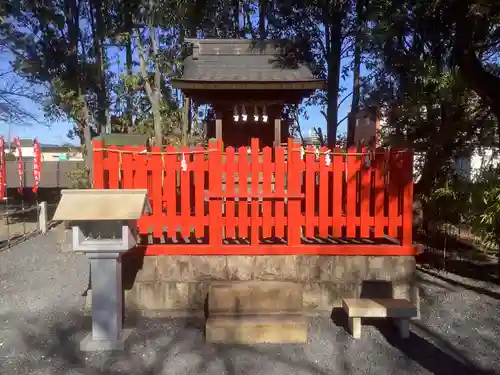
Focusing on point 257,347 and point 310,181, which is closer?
point 257,347

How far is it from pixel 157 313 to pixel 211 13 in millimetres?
11292

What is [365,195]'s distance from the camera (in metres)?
4.69

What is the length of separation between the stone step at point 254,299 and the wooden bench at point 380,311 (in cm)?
52

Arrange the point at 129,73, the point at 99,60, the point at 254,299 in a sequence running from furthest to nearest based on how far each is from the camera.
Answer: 1. the point at 129,73
2. the point at 99,60
3. the point at 254,299

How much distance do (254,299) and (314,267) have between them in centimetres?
89

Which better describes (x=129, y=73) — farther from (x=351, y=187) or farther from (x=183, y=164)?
(x=351, y=187)

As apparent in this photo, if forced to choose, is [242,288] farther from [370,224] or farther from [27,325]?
[27,325]

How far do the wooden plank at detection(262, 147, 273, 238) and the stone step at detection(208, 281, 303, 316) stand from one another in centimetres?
75

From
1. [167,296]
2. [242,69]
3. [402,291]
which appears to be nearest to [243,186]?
[167,296]

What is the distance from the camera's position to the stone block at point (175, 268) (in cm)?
462

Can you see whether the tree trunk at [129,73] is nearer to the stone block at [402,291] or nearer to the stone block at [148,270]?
the stone block at [148,270]

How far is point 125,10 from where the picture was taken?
1180cm

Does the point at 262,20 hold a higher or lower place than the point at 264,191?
higher

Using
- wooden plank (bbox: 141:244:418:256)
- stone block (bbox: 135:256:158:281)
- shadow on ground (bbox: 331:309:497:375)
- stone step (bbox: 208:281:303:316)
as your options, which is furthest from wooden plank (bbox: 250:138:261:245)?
shadow on ground (bbox: 331:309:497:375)
